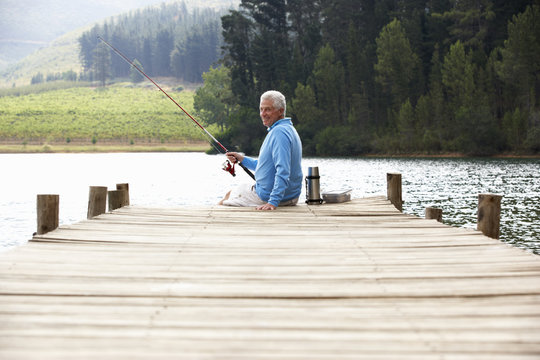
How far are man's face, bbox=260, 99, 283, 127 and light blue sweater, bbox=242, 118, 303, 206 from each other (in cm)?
7

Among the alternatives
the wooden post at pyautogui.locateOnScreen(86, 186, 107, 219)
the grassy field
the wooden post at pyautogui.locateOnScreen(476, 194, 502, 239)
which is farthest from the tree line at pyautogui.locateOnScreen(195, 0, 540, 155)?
the wooden post at pyautogui.locateOnScreen(86, 186, 107, 219)

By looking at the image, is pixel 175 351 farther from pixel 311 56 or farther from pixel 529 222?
pixel 311 56

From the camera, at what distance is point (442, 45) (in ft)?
188

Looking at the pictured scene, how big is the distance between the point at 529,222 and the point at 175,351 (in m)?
14.0

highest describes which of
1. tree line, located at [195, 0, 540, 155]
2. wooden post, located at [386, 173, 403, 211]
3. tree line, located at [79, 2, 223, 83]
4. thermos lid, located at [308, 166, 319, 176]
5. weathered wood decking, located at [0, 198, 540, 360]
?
tree line, located at [79, 2, 223, 83]

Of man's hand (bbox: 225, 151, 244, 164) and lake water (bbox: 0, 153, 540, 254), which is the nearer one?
man's hand (bbox: 225, 151, 244, 164)

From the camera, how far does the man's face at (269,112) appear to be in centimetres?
644

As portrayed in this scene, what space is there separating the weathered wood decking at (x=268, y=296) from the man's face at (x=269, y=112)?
1662 mm

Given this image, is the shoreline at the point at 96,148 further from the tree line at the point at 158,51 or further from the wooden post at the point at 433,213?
the wooden post at the point at 433,213

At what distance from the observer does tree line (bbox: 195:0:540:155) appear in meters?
A: 46.1

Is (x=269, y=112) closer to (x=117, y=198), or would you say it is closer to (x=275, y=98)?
(x=275, y=98)

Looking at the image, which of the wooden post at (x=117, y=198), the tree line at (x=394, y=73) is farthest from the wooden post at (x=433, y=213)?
the tree line at (x=394, y=73)

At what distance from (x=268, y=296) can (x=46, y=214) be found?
3.81 meters

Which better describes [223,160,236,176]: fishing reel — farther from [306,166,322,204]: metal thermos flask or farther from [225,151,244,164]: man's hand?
[306,166,322,204]: metal thermos flask
